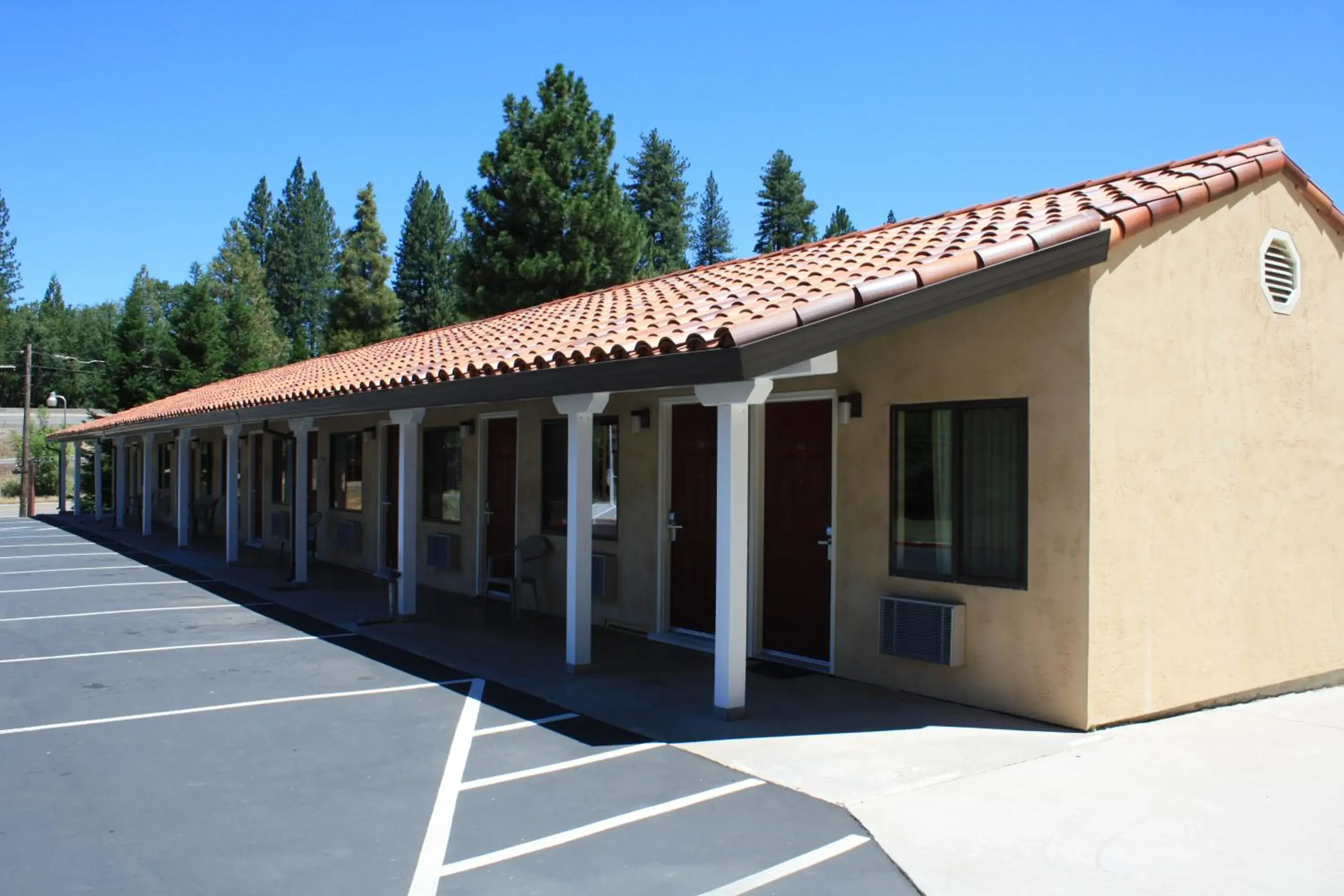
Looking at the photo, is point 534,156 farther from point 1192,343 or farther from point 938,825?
point 938,825

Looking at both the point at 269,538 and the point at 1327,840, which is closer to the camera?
the point at 1327,840

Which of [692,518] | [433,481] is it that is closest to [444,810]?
[692,518]

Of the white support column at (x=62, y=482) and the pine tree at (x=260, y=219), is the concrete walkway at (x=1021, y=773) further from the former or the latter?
the pine tree at (x=260, y=219)

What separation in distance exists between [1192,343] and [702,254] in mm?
52762

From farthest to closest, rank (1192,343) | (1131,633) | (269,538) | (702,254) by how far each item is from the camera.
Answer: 1. (702,254)
2. (269,538)
3. (1192,343)
4. (1131,633)

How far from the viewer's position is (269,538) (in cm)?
1892

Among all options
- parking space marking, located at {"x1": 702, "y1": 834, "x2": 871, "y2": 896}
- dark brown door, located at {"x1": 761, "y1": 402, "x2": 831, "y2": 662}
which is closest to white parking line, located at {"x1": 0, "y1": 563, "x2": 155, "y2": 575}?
dark brown door, located at {"x1": 761, "y1": 402, "x2": 831, "y2": 662}

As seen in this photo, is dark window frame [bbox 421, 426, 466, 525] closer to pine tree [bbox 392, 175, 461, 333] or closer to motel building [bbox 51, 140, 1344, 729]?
motel building [bbox 51, 140, 1344, 729]

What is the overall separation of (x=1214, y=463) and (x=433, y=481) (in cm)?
969

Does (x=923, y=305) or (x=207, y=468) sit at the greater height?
(x=923, y=305)

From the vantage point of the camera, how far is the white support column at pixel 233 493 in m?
15.3

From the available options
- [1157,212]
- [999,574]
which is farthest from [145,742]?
[1157,212]

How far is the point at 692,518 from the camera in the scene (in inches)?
372

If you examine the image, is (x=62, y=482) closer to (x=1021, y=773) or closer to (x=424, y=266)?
(x=424, y=266)
